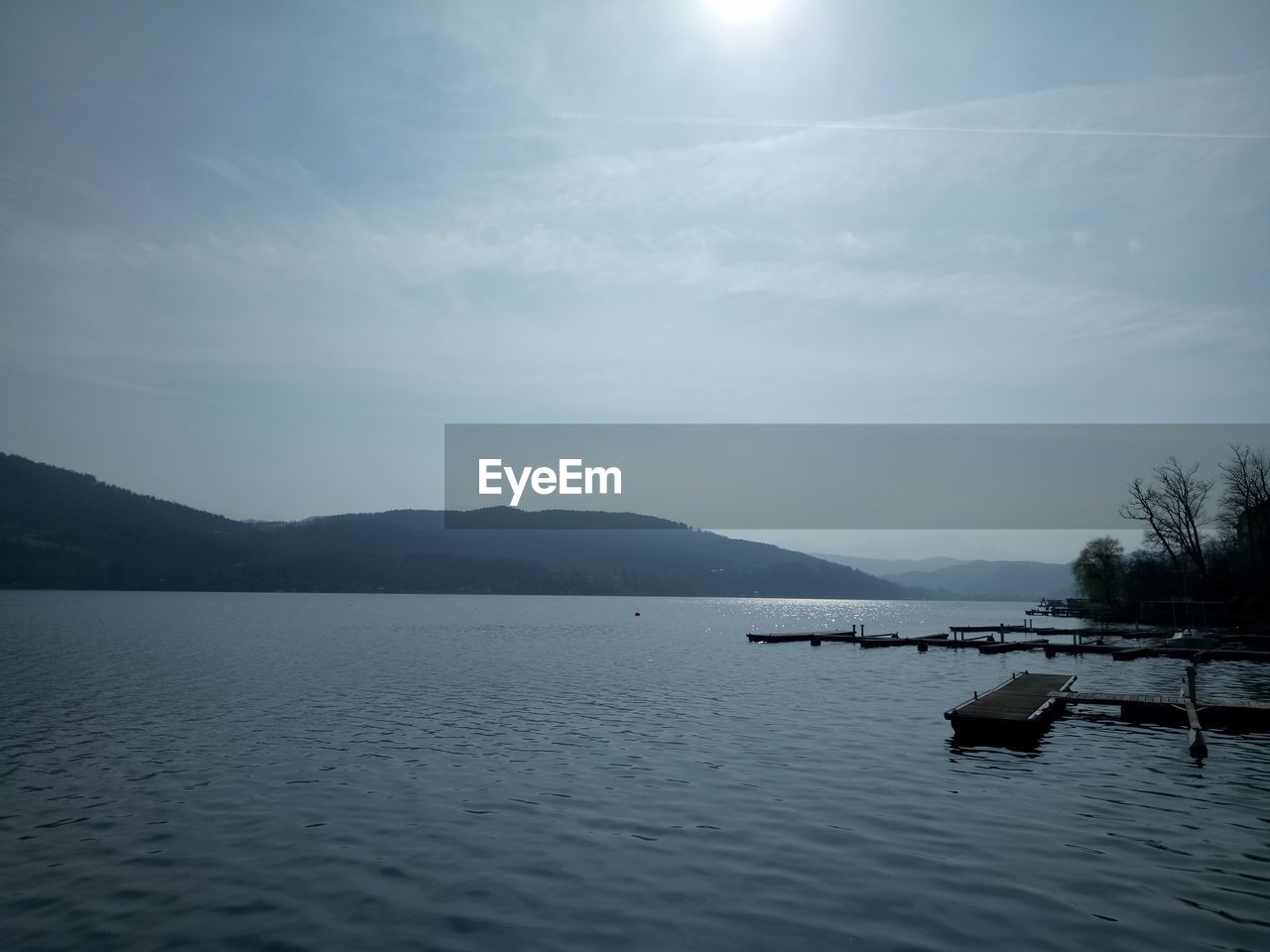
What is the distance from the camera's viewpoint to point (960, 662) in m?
74.5

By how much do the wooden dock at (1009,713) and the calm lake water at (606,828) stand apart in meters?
1.03

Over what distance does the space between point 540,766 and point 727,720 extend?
12.6 m

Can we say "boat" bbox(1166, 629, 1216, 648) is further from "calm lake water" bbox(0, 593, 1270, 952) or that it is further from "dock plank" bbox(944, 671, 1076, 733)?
"calm lake water" bbox(0, 593, 1270, 952)

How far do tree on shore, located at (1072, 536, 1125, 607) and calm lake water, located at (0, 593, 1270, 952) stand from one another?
380ft

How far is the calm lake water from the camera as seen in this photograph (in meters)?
14.0

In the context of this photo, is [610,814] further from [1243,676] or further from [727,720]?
[1243,676]

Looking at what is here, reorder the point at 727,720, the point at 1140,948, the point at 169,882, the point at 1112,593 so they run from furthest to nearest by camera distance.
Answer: the point at 1112,593 < the point at 727,720 < the point at 169,882 < the point at 1140,948

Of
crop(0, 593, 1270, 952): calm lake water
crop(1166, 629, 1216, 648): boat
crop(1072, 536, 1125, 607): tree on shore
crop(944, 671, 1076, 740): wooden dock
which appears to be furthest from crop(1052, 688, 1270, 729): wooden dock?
crop(1072, 536, 1125, 607): tree on shore

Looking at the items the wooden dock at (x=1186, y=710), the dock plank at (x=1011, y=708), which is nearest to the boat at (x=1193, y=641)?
the dock plank at (x=1011, y=708)

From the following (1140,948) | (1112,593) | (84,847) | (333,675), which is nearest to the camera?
(1140,948)

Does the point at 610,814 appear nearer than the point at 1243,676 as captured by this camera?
Yes

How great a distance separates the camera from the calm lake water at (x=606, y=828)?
1398 cm

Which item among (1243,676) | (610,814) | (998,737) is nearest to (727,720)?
(998,737)

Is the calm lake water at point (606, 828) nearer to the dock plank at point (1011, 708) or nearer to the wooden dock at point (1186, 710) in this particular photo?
the dock plank at point (1011, 708)
